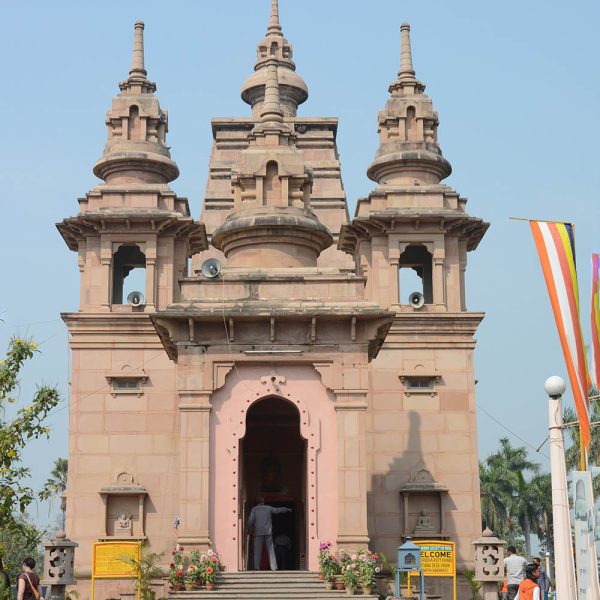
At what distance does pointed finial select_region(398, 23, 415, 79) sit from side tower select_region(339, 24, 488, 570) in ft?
11.3

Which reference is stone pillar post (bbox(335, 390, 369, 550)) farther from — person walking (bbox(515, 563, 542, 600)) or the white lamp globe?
the white lamp globe

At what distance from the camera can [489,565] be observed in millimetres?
27953

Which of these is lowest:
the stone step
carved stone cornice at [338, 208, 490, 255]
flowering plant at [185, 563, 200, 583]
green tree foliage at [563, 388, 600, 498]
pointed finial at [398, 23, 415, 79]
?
the stone step

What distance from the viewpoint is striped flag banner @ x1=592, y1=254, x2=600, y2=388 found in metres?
19.9

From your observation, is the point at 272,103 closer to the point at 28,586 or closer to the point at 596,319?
the point at 596,319

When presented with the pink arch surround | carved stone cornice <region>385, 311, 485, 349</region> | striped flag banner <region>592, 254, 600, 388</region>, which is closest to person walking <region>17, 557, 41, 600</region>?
the pink arch surround

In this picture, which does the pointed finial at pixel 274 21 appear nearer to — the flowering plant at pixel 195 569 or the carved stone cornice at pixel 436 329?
the carved stone cornice at pixel 436 329

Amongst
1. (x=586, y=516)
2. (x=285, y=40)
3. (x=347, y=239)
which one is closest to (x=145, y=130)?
(x=347, y=239)

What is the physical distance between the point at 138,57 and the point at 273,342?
70.1 feet

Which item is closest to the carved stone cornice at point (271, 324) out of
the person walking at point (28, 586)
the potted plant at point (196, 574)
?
the potted plant at point (196, 574)

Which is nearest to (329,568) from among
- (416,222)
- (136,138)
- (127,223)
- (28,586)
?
(28,586)

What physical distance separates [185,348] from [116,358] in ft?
41.9

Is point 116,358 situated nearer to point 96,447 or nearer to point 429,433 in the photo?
point 96,447

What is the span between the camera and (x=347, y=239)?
42844 mm
